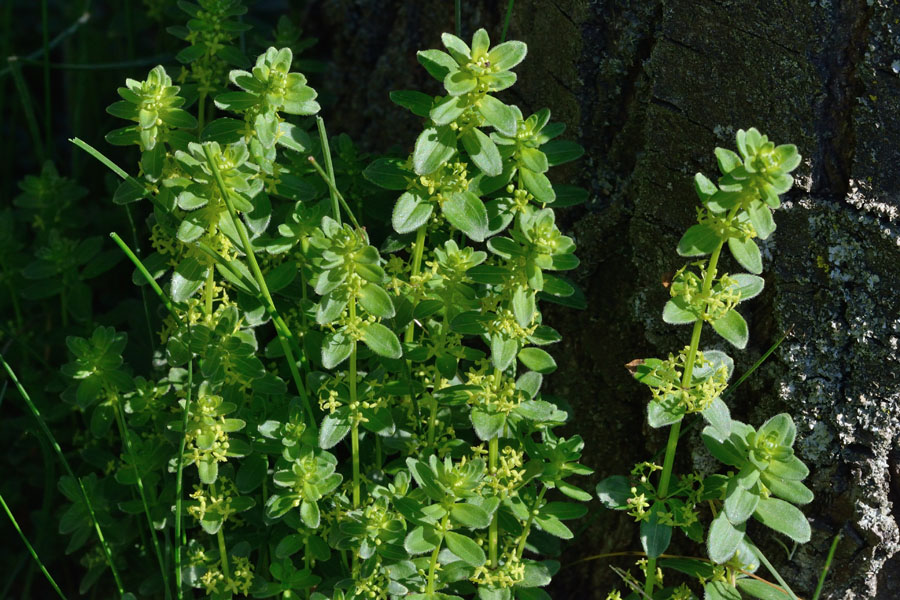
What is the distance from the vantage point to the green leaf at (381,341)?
182 cm

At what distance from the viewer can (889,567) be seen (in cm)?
214

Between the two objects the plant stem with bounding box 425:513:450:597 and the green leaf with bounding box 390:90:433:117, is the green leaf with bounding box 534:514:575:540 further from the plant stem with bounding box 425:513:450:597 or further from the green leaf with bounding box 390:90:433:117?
the green leaf with bounding box 390:90:433:117

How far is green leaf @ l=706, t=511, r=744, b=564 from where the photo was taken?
5.83ft

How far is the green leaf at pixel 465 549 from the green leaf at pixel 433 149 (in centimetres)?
73

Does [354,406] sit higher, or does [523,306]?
[523,306]

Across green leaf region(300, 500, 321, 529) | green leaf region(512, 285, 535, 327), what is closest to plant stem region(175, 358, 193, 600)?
green leaf region(300, 500, 321, 529)

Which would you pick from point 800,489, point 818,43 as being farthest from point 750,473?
point 818,43

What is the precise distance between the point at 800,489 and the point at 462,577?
0.70 metres

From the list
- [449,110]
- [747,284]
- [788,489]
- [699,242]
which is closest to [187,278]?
[449,110]

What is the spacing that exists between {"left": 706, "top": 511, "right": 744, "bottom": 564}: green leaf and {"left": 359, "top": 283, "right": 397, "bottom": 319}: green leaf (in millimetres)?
766

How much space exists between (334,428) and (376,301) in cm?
29

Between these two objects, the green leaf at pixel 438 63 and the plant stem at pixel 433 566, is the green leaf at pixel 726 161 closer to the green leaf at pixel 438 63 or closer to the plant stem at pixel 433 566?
the green leaf at pixel 438 63

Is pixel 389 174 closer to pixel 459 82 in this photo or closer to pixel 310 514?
pixel 459 82

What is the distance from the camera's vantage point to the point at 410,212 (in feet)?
6.14
